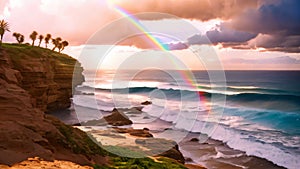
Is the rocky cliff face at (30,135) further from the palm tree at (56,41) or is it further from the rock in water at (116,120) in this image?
the palm tree at (56,41)

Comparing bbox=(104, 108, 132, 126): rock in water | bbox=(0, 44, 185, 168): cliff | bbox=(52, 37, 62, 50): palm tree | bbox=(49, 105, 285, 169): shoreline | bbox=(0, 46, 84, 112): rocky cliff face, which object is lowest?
bbox=(49, 105, 285, 169): shoreline

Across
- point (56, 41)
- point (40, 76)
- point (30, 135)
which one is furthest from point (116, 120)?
point (56, 41)

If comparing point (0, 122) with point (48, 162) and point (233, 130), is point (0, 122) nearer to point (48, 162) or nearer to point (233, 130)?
point (48, 162)

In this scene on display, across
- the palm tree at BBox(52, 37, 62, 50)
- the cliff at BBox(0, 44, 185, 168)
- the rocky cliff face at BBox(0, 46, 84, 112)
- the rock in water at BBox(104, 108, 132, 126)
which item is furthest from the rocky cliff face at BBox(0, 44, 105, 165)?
the palm tree at BBox(52, 37, 62, 50)

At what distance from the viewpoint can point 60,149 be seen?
14.4m

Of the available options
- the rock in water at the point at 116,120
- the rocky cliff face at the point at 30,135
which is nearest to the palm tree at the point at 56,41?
the rock in water at the point at 116,120

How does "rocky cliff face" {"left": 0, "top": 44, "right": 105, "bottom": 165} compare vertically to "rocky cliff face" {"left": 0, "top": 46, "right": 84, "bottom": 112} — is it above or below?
below

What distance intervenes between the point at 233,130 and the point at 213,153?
1097cm

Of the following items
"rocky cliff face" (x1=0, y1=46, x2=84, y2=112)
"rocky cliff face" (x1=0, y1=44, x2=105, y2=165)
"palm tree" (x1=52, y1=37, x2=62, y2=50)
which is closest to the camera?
"rocky cliff face" (x1=0, y1=44, x2=105, y2=165)

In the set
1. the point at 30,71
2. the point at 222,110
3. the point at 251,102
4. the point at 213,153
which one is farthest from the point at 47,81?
the point at 251,102

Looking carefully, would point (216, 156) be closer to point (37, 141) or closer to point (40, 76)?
Answer: point (37, 141)

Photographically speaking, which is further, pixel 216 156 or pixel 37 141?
pixel 216 156

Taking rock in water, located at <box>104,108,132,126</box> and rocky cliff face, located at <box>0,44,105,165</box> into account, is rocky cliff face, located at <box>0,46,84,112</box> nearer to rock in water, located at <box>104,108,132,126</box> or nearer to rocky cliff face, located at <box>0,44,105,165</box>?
rocky cliff face, located at <box>0,44,105,165</box>

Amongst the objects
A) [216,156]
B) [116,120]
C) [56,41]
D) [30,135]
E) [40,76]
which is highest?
[56,41]
